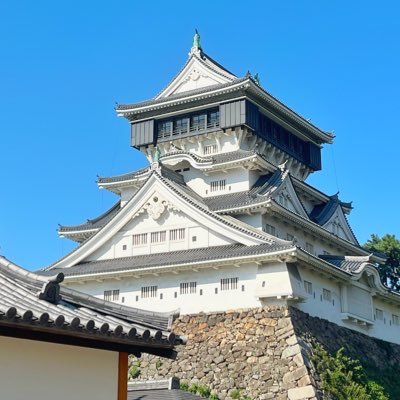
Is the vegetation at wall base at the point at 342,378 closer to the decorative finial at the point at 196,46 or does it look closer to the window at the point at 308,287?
the window at the point at 308,287

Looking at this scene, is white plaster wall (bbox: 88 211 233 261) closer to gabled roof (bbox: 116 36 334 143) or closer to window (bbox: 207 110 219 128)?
window (bbox: 207 110 219 128)

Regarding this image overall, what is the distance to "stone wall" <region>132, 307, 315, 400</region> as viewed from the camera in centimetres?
2386

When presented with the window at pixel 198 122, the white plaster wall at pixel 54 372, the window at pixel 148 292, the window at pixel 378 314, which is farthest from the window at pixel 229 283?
the white plaster wall at pixel 54 372

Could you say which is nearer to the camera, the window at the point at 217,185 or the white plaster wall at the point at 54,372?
the white plaster wall at the point at 54,372

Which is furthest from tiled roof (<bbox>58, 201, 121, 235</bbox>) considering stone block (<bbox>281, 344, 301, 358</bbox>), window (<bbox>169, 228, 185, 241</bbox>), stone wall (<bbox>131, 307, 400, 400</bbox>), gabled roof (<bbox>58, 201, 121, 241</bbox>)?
stone block (<bbox>281, 344, 301, 358</bbox>)

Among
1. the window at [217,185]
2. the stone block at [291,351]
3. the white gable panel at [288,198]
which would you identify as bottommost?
the stone block at [291,351]

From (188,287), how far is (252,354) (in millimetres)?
3826

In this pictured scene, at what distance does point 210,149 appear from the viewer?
1325 inches

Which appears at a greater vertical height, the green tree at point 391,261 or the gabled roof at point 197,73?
the gabled roof at point 197,73

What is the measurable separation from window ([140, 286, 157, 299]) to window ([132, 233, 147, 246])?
7.45ft

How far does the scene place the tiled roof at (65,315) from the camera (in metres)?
6.34

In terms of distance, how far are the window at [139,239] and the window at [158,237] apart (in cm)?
32

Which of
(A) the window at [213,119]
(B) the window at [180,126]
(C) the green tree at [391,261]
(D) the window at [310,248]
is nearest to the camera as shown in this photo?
(D) the window at [310,248]

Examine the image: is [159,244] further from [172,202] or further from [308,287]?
[308,287]
